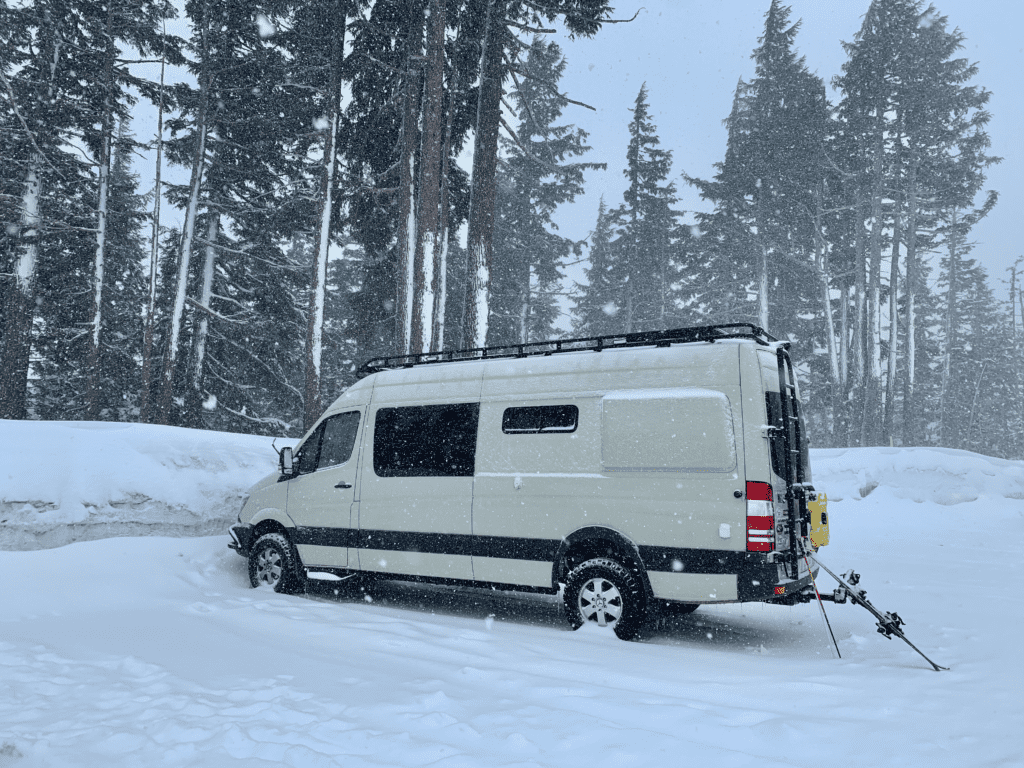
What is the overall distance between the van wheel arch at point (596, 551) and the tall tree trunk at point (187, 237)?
14.2 metres

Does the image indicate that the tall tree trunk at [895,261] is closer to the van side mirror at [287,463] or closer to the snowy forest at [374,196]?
the snowy forest at [374,196]

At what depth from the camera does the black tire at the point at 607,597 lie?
6.14 meters

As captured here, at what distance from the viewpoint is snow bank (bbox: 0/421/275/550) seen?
792 cm

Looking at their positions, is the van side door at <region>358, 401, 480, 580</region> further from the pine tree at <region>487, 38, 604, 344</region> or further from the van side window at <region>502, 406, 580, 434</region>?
the pine tree at <region>487, 38, 604, 344</region>

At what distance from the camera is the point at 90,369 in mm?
17953

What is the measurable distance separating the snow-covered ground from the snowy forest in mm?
5452

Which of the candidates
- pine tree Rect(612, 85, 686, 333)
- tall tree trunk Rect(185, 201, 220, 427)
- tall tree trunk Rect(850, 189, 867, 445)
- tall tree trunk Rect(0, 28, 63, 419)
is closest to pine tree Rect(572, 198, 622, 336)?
pine tree Rect(612, 85, 686, 333)

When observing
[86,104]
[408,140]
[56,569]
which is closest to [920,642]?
[56,569]

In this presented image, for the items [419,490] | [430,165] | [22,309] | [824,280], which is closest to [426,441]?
[419,490]

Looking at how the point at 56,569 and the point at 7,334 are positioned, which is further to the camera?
the point at 7,334

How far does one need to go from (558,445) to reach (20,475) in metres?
6.08

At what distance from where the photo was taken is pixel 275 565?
835 centimetres

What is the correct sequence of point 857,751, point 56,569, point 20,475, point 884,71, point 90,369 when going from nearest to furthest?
point 857,751, point 56,569, point 20,475, point 90,369, point 884,71

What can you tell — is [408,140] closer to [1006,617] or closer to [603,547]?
[603,547]
